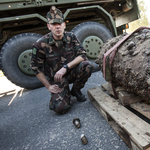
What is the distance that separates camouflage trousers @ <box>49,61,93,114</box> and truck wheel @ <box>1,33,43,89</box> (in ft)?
4.00

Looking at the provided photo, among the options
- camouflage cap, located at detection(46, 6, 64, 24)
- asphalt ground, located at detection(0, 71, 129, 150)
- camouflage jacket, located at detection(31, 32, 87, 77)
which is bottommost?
asphalt ground, located at detection(0, 71, 129, 150)

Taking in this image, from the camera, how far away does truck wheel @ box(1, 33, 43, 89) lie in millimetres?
2682

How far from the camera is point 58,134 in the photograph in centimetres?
131

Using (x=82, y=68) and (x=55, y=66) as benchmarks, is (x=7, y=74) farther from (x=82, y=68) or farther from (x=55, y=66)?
(x=82, y=68)

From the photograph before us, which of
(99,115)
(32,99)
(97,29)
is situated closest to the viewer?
(99,115)

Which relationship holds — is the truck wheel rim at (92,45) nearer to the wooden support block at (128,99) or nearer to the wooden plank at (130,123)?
the wooden plank at (130,123)

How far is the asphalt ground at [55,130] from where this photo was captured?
1111 mm

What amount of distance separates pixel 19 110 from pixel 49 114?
68cm

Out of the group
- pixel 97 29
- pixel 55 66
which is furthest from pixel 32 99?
pixel 97 29

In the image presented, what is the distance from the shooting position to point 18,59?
9.20ft

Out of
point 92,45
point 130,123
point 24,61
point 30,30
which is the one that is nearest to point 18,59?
point 24,61

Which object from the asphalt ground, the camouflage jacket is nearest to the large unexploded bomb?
the asphalt ground

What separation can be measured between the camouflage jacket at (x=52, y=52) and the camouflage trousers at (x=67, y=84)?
167mm

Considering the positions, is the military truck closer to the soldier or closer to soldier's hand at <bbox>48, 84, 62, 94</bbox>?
the soldier
